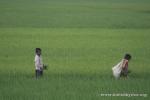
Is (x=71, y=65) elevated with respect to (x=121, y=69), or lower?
elevated

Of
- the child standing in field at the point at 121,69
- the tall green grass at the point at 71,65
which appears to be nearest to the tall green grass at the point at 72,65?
the tall green grass at the point at 71,65

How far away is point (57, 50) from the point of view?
61.5 feet

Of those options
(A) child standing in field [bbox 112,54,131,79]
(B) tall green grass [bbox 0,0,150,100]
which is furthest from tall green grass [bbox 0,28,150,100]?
(A) child standing in field [bbox 112,54,131,79]

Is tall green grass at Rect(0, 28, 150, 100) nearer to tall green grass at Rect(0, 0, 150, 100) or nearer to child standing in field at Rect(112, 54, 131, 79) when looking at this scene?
tall green grass at Rect(0, 0, 150, 100)

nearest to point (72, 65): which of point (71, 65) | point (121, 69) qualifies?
point (71, 65)

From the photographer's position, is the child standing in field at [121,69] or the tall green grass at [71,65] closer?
the tall green grass at [71,65]

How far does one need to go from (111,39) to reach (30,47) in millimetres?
5251

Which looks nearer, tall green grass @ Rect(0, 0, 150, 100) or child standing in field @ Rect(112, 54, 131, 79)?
tall green grass @ Rect(0, 0, 150, 100)

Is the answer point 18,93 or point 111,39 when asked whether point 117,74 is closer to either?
point 18,93

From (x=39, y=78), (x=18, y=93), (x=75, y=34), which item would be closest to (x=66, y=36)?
(x=75, y=34)

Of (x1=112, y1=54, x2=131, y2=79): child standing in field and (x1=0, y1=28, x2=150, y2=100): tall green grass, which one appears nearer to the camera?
(x1=0, y1=28, x2=150, y2=100): tall green grass

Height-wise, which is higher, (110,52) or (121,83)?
(110,52)

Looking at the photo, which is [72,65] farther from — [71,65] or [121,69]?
[121,69]

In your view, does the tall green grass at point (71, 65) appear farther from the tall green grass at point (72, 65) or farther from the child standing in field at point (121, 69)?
the child standing in field at point (121, 69)
